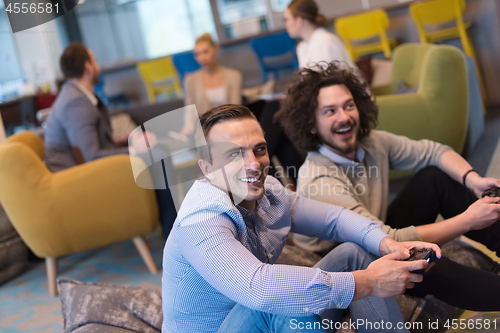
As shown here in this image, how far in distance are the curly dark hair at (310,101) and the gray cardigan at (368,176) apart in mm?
47

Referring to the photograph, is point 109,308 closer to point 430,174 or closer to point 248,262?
point 248,262

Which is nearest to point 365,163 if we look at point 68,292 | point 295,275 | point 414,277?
point 414,277

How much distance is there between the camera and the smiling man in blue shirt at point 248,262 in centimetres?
77

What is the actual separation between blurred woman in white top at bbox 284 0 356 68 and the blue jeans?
4.50 feet

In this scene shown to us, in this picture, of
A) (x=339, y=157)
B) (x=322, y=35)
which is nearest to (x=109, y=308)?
(x=339, y=157)

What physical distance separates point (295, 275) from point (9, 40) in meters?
0.82

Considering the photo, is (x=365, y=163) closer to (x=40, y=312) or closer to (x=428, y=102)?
(x=428, y=102)

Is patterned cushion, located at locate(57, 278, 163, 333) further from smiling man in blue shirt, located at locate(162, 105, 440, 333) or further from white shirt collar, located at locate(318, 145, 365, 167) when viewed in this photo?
white shirt collar, located at locate(318, 145, 365, 167)

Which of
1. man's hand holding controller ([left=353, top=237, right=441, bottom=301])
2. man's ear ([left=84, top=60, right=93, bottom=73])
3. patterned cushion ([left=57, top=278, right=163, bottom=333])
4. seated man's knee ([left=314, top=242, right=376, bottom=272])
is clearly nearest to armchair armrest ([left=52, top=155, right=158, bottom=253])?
patterned cushion ([left=57, top=278, right=163, bottom=333])

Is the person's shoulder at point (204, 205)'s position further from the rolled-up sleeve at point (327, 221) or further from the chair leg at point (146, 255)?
the chair leg at point (146, 255)

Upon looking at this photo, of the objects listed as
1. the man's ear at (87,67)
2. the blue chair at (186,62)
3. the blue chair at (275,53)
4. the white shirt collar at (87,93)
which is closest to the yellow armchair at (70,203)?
the white shirt collar at (87,93)

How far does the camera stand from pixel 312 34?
7.73ft

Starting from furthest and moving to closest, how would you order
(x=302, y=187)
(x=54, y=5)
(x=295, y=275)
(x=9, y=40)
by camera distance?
(x=302, y=187) → (x=9, y=40) → (x=54, y=5) → (x=295, y=275)

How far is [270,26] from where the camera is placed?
239 inches
